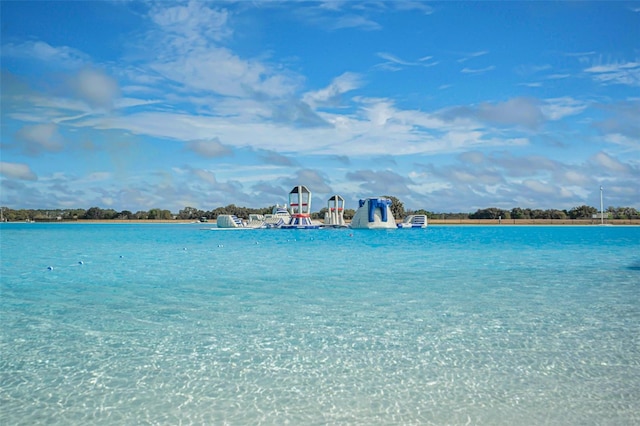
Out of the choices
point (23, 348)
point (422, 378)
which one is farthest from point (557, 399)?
point (23, 348)

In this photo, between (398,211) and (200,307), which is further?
(398,211)

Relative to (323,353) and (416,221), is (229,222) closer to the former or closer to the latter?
(416,221)

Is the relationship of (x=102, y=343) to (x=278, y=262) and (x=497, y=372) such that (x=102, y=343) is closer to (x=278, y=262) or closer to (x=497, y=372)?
(x=497, y=372)

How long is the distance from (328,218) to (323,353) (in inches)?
2577

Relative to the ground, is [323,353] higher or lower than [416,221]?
lower

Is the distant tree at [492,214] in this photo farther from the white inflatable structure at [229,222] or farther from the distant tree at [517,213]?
the white inflatable structure at [229,222]

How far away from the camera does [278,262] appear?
61.3 ft

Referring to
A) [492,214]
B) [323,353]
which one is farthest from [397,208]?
[323,353]

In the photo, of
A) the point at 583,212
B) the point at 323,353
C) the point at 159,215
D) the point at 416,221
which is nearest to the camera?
the point at 323,353

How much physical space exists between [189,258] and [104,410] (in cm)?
1685

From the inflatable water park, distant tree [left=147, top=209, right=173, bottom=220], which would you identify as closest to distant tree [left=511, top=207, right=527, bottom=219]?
the inflatable water park

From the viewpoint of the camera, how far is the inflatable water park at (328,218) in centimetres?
6041

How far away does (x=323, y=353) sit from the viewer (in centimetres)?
618

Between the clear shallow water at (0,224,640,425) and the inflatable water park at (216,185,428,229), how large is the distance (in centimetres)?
4781
